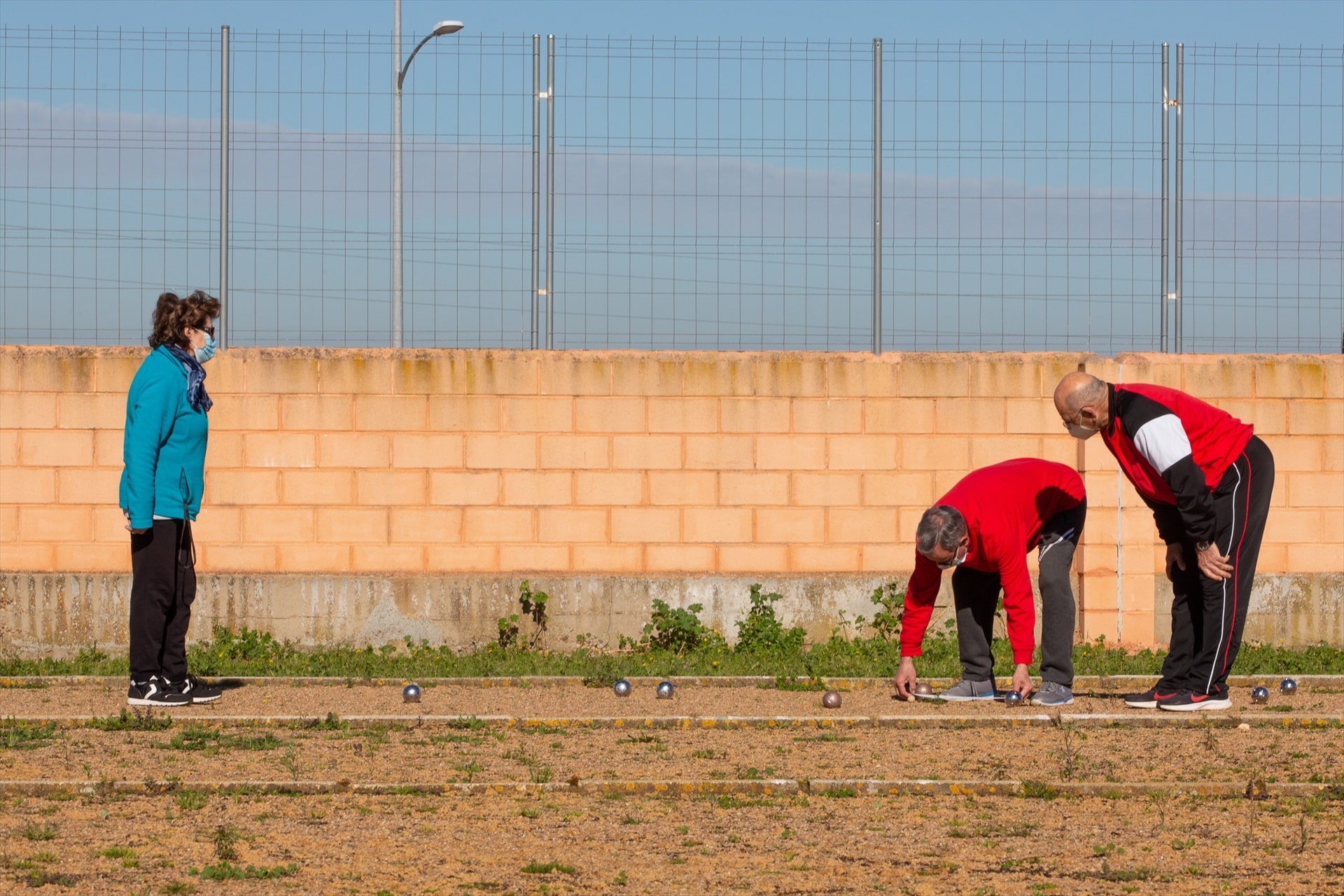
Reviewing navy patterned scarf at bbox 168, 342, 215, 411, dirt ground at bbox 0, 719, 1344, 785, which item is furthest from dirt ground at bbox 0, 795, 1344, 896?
navy patterned scarf at bbox 168, 342, 215, 411

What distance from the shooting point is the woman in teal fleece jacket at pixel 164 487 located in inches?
299

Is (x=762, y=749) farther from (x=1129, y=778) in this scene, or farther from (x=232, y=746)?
(x=232, y=746)

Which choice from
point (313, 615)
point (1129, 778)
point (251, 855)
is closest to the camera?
point (251, 855)

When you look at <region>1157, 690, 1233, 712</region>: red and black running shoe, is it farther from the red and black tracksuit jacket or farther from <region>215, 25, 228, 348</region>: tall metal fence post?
<region>215, 25, 228, 348</region>: tall metal fence post

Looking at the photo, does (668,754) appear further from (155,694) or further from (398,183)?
(398,183)

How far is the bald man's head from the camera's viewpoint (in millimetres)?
6820

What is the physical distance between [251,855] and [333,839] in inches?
11.2

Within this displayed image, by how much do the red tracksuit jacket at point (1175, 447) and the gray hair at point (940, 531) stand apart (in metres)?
0.78

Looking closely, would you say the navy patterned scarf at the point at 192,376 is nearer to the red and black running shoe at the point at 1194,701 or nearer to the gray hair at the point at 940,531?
the gray hair at the point at 940,531

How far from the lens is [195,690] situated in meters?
8.05

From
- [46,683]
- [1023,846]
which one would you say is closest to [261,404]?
[46,683]

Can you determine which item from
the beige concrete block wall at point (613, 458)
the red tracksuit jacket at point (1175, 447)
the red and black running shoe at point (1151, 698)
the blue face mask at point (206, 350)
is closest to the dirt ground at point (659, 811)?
the red and black running shoe at point (1151, 698)

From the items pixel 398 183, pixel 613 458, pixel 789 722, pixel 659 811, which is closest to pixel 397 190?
pixel 398 183

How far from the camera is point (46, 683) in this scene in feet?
28.4
